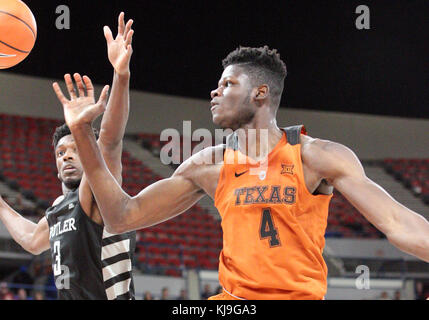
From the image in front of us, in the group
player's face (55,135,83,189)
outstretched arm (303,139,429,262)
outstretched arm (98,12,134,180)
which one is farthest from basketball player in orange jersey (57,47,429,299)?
player's face (55,135,83,189)

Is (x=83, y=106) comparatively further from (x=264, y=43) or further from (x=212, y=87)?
(x=212, y=87)

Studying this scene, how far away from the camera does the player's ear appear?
10.6 ft

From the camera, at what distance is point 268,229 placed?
9.26ft

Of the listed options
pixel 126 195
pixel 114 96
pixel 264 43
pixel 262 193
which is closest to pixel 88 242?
pixel 126 195

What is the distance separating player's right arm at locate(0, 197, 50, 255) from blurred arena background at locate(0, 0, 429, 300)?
6.39 m

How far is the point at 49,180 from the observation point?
14070 mm

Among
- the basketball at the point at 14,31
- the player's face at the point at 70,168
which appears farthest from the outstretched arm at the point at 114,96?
Result: the basketball at the point at 14,31

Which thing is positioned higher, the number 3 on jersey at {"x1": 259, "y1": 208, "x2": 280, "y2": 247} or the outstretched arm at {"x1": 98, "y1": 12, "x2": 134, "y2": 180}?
the outstretched arm at {"x1": 98, "y1": 12, "x2": 134, "y2": 180}

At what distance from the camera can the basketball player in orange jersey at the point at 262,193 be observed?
2.74 m

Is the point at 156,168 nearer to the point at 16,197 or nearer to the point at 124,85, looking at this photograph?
the point at 16,197

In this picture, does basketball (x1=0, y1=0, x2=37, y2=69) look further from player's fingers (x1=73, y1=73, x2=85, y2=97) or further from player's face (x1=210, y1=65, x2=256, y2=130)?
player's face (x1=210, y1=65, x2=256, y2=130)

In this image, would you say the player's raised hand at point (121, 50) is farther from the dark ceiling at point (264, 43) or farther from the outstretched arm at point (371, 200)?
the dark ceiling at point (264, 43)
